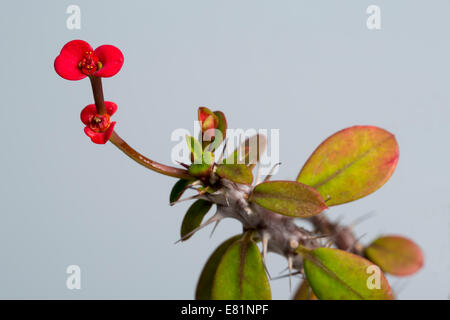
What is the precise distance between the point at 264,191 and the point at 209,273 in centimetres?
27

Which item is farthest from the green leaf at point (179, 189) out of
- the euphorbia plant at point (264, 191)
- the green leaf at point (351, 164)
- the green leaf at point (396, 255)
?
the green leaf at point (396, 255)

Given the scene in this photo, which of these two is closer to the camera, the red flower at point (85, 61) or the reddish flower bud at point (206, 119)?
the red flower at point (85, 61)

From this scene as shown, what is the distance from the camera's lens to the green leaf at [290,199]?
0.83 metres

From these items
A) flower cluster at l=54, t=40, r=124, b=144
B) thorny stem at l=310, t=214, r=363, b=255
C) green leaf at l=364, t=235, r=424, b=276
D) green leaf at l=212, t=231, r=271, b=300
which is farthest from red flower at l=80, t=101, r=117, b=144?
green leaf at l=364, t=235, r=424, b=276

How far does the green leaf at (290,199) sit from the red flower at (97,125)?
10.4 inches

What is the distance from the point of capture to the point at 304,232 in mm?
996

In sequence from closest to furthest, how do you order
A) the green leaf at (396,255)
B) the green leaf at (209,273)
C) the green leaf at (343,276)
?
1. the green leaf at (343,276)
2. the green leaf at (209,273)
3. the green leaf at (396,255)

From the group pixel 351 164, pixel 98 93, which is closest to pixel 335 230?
pixel 351 164

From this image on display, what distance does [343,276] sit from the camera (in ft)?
2.96

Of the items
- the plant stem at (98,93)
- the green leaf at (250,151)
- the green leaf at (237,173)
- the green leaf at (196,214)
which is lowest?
the green leaf at (196,214)

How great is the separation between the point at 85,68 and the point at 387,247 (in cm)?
101

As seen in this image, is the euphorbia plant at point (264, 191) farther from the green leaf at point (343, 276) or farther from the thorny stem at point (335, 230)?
the thorny stem at point (335, 230)
